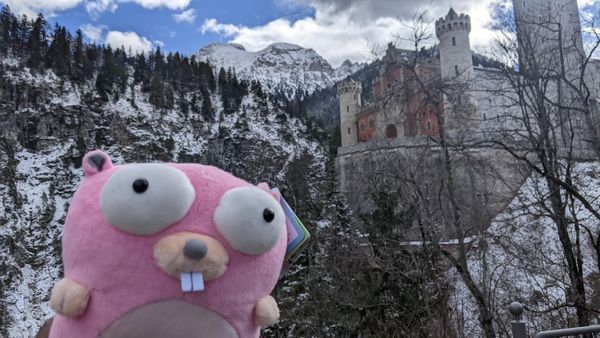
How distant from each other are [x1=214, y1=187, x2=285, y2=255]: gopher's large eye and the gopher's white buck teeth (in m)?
0.20

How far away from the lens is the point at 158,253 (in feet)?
6.25

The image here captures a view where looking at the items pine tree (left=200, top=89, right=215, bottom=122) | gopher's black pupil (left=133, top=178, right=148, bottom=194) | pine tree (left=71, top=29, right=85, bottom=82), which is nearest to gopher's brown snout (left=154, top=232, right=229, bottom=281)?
gopher's black pupil (left=133, top=178, right=148, bottom=194)

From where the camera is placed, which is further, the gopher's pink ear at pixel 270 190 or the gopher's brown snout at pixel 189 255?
the gopher's pink ear at pixel 270 190

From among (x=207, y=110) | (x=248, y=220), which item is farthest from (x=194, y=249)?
(x=207, y=110)

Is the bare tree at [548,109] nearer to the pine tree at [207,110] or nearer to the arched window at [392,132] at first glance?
the arched window at [392,132]

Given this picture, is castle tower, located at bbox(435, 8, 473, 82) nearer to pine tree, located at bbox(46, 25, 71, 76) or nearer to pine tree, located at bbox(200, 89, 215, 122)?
pine tree, located at bbox(200, 89, 215, 122)

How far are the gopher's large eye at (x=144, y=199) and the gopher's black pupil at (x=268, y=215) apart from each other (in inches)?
12.6

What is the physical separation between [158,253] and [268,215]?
0.47 m

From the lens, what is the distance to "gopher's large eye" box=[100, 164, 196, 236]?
6.15ft

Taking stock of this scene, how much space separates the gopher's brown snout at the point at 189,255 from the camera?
1.87m

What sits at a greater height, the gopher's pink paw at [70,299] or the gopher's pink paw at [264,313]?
the gopher's pink paw at [70,299]

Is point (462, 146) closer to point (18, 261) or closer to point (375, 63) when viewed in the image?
point (375, 63)

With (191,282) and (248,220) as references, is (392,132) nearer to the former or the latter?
(248,220)

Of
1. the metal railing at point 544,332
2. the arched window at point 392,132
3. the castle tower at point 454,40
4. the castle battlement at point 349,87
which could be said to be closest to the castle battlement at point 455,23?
the castle tower at point 454,40
